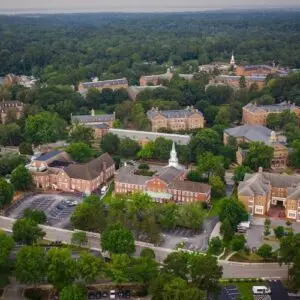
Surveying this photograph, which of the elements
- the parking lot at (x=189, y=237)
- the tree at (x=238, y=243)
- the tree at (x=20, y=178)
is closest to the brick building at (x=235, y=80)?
the tree at (x=20, y=178)

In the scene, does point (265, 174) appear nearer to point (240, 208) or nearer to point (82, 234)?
point (240, 208)

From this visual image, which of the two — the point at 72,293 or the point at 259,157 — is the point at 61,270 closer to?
the point at 72,293

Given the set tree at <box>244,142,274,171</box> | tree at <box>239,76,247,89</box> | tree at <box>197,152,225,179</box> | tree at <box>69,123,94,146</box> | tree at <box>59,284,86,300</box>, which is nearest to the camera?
tree at <box>59,284,86,300</box>

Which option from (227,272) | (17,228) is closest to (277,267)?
(227,272)

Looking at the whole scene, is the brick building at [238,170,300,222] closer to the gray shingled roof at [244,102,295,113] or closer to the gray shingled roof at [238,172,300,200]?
the gray shingled roof at [238,172,300,200]

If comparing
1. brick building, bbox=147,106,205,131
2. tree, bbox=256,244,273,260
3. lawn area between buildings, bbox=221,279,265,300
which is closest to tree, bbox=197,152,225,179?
tree, bbox=256,244,273,260

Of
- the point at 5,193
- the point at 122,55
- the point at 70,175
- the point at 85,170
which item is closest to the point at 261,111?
the point at 85,170

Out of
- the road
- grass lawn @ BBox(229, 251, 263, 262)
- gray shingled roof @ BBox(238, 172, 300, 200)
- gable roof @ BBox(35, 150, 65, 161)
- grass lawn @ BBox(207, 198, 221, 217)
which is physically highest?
gray shingled roof @ BBox(238, 172, 300, 200)
